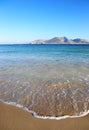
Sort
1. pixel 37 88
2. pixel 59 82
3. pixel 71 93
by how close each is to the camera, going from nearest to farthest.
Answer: pixel 71 93
pixel 37 88
pixel 59 82

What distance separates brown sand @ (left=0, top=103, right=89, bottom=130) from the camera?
3.73 m

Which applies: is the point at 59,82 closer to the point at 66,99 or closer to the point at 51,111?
the point at 66,99

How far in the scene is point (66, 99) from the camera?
18.5 ft

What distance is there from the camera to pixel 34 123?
12.8ft

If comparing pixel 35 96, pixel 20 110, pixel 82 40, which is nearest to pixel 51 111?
pixel 20 110

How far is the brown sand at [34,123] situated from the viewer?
3.73 metres

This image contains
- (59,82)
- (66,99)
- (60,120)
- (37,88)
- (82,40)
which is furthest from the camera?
(82,40)

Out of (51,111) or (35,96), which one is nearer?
(51,111)

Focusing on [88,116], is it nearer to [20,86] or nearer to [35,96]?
[35,96]

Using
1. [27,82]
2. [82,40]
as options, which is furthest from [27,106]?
[82,40]

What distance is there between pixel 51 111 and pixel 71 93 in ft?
5.69

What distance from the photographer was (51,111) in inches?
187

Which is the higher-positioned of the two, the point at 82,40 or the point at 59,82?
the point at 59,82

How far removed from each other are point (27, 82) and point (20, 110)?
320 cm
